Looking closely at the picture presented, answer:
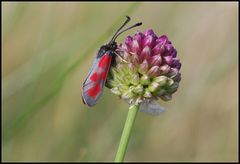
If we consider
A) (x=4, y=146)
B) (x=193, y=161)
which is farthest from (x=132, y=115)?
(x=193, y=161)

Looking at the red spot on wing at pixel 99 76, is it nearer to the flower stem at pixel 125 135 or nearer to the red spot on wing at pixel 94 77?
the red spot on wing at pixel 94 77

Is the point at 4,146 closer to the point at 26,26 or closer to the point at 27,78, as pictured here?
the point at 27,78

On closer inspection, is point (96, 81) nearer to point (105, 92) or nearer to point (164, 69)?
point (164, 69)

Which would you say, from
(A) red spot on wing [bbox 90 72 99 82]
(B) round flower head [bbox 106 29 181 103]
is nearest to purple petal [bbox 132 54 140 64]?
(B) round flower head [bbox 106 29 181 103]

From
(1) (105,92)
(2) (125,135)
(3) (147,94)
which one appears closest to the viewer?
(2) (125,135)

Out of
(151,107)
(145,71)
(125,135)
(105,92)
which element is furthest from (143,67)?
(105,92)

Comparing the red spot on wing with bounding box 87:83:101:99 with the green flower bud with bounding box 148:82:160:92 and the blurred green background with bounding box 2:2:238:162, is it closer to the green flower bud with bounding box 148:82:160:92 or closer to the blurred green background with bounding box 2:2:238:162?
the green flower bud with bounding box 148:82:160:92

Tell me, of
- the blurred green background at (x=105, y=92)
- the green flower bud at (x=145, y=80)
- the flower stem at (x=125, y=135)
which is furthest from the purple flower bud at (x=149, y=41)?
the blurred green background at (x=105, y=92)
